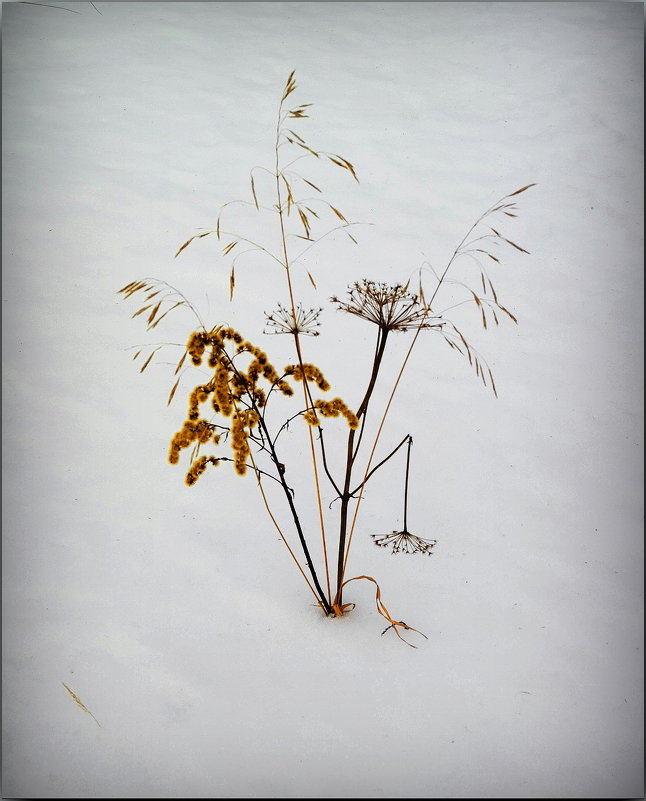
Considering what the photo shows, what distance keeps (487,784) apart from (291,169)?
300cm

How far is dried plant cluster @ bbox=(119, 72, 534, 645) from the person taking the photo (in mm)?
1332

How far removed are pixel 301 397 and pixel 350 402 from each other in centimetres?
18

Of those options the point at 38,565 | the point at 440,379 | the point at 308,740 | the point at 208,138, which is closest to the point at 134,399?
the point at 38,565

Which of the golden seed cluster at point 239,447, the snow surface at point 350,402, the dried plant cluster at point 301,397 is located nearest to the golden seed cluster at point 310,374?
the dried plant cluster at point 301,397

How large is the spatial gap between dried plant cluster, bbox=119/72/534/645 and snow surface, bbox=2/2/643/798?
7 cm

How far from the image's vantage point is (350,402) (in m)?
2.39

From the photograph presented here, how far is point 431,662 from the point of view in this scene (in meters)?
1.58

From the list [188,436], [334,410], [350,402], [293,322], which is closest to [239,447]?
[188,436]

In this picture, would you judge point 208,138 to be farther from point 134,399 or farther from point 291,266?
point 134,399

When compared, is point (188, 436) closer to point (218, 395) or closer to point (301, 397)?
point (218, 395)

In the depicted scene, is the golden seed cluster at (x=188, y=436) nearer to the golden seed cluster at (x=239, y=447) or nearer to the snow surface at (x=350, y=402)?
the golden seed cluster at (x=239, y=447)

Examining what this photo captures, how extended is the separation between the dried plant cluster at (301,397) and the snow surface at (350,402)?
0.23 ft

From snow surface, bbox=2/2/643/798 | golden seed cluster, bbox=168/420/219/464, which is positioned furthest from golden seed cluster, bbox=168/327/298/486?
snow surface, bbox=2/2/643/798

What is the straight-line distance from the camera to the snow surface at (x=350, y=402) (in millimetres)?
1462
